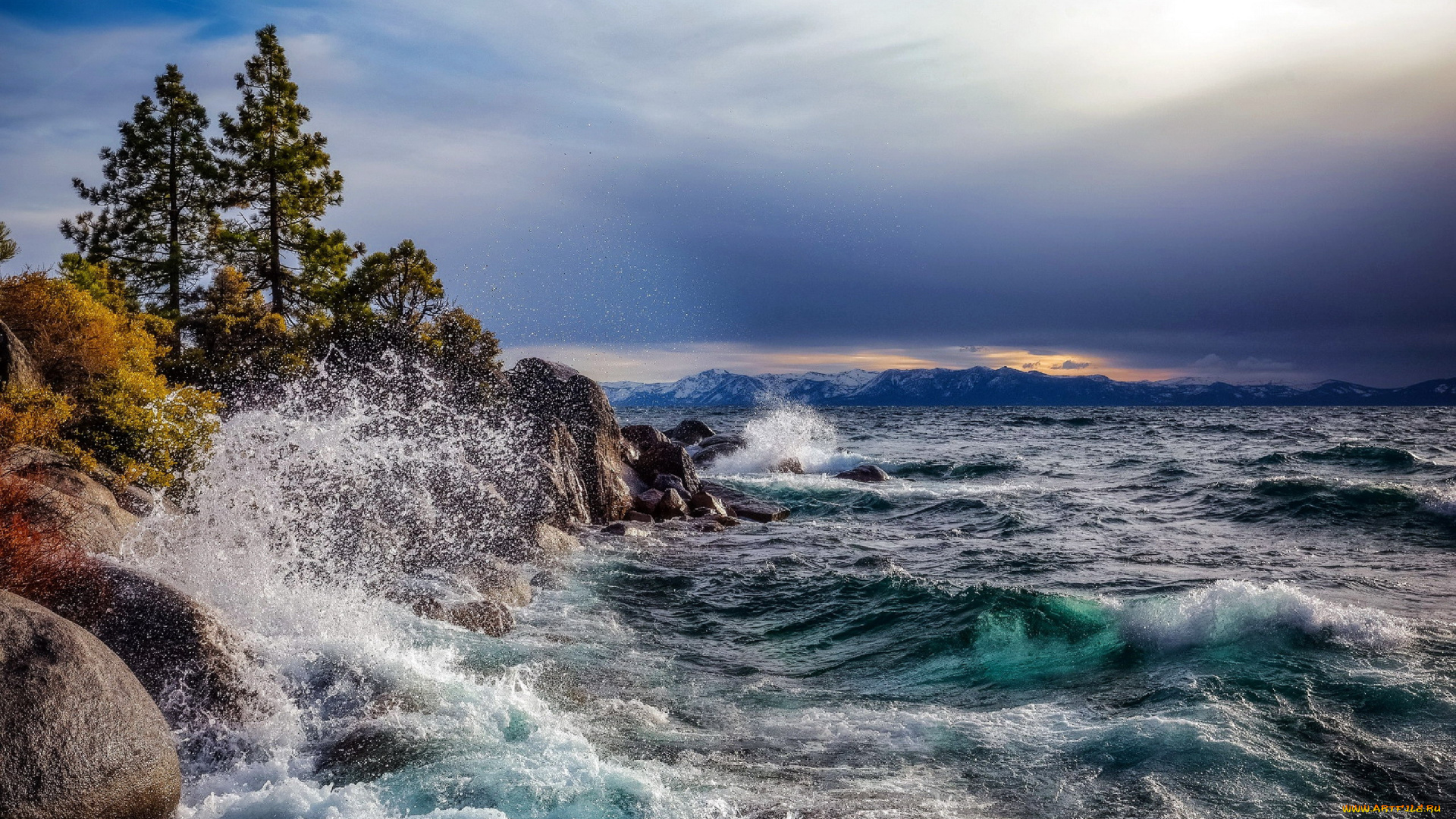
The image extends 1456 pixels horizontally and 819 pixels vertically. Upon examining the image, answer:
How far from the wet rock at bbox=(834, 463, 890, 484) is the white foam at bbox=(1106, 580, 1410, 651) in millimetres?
22471

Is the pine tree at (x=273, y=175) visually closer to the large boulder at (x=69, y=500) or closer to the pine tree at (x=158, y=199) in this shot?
the pine tree at (x=158, y=199)

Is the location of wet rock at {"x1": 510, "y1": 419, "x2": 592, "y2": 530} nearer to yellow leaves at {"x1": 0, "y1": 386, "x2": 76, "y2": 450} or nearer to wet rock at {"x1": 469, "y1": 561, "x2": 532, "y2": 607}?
wet rock at {"x1": 469, "y1": 561, "x2": 532, "y2": 607}

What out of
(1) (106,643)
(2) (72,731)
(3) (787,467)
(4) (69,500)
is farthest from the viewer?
(3) (787,467)

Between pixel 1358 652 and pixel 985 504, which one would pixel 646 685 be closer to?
pixel 1358 652

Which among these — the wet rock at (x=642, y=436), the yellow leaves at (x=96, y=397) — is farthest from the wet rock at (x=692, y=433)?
the yellow leaves at (x=96, y=397)

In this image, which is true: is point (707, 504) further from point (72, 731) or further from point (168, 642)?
point (72, 731)

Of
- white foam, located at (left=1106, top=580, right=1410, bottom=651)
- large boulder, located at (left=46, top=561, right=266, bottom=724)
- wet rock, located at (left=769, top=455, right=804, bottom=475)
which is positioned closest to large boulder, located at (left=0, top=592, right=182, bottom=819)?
large boulder, located at (left=46, top=561, right=266, bottom=724)

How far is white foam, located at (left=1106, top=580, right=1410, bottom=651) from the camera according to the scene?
12104mm

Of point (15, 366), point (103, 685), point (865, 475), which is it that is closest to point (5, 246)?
point (15, 366)

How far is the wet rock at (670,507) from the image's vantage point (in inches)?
992

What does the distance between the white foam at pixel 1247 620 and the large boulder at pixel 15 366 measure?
19.0 metres

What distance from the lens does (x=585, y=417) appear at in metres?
25.2

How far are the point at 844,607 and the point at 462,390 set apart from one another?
1545cm

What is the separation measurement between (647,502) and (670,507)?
0.76m
